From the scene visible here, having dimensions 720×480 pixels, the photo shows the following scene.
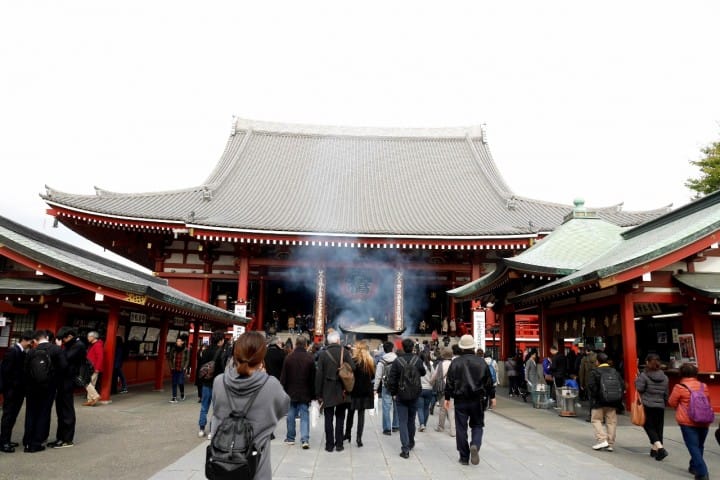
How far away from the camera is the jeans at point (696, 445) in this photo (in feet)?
20.6

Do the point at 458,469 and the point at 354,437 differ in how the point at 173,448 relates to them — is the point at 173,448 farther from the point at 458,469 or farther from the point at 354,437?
the point at 458,469

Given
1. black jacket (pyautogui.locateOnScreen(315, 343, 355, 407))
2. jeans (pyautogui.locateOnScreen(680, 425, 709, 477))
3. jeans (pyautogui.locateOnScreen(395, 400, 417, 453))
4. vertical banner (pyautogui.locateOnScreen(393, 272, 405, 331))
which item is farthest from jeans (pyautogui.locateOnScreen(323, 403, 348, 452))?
vertical banner (pyautogui.locateOnScreen(393, 272, 405, 331))

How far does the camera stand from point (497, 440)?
868cm

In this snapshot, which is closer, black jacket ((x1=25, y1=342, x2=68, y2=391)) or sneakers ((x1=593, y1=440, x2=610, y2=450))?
black jacket ((x1=25, y1=342, x2=68, y2=391))

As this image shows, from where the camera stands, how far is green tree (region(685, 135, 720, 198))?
2723 centimetres

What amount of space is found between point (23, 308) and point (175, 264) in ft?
30.8

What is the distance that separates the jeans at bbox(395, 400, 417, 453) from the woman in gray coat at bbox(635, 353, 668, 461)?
3.12 meters

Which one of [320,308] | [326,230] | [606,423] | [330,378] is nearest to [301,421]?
[330,378]

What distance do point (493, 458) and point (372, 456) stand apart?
5.44ft

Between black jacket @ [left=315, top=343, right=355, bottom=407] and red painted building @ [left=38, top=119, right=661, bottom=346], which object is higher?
red painted building @ [left=38, top=119, right=661, bottom=346]

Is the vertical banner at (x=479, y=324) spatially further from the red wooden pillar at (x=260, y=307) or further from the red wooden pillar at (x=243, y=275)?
the red wooden pillar at (x=260, y=307)

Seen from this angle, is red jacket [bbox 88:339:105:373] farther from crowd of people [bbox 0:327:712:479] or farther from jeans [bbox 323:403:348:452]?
jeans [bbox 323:403:348:452]

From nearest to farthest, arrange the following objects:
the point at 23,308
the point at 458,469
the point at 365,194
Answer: the point at 458,469 < the point at 23,308 < the point at 365,194

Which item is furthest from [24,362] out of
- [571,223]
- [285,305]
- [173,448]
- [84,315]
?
[285,305]
